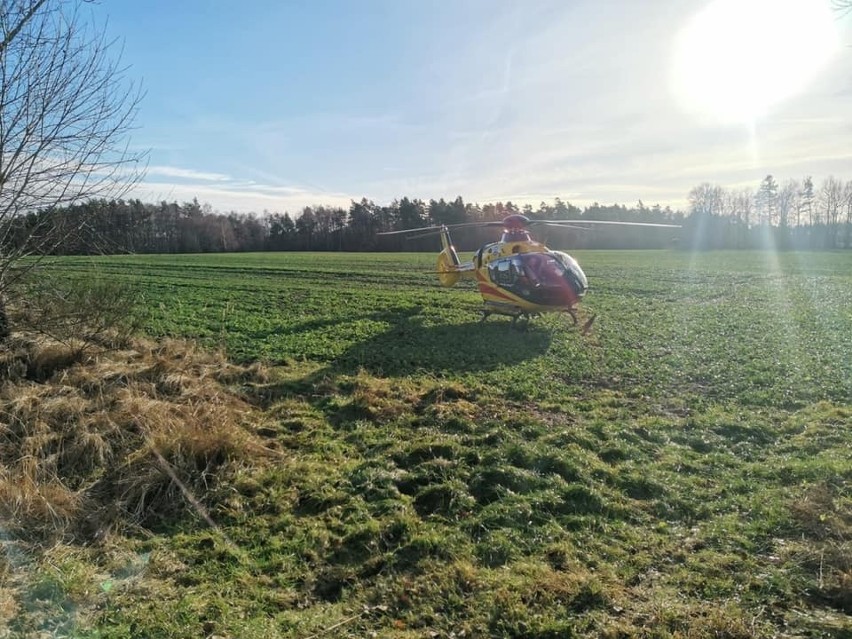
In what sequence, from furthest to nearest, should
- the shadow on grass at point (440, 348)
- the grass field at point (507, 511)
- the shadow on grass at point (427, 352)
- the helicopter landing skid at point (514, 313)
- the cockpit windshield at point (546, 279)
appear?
the helicopter landing skid at point (514, 313) < the cockpit windshield at point (546, 279) < the shadow on grass at point (440, 348) < the shadow on grass at point (427, 352) < the grass field at point (507, 511)

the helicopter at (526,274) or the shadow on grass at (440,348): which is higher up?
the helicopter at (526,274)

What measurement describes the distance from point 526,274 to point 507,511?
9456 mm

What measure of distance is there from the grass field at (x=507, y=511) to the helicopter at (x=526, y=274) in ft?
7.21

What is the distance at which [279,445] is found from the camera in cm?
713

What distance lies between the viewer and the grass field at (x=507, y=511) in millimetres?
3861

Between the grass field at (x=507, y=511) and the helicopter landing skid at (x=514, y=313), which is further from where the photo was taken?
the helicopter landing skid at (x=514, y=313)

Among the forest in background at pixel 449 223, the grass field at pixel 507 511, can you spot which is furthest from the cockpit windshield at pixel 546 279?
the forest in background at pixel 449 223

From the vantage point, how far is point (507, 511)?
529cm

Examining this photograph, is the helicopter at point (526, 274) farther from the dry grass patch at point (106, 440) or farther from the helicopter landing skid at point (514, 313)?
the dry grass patch at point (106, 440)

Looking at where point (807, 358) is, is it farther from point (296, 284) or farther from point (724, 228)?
point (724, 228)

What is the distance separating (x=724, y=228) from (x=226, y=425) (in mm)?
87282

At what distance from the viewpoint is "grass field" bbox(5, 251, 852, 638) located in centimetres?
386

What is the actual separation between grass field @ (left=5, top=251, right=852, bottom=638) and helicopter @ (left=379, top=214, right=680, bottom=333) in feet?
7.21

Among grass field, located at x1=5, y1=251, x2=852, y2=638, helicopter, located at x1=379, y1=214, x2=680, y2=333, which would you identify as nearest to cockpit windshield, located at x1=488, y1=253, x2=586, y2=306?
helicopter, located at x1=379, y1=214, x2=680, y2=333
